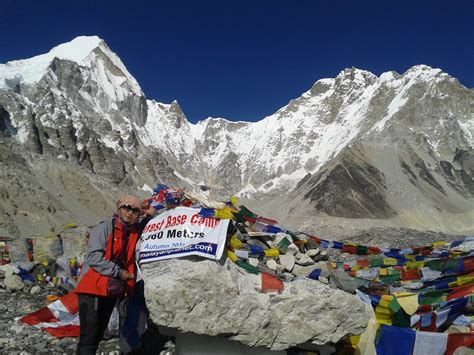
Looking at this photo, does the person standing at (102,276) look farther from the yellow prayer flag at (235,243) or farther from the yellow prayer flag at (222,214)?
the yellow prayer flag at (235,243)

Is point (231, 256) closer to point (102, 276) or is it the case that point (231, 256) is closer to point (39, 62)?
point (102, 276)

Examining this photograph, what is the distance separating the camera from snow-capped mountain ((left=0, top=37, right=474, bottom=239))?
82087 mm

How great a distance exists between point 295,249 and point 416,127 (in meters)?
120

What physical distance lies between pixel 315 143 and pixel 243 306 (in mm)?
179469

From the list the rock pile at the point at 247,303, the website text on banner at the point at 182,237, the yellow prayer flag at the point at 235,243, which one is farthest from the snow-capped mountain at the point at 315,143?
the rock pile at the point at 247,303

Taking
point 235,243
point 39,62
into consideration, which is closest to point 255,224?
point 235,243

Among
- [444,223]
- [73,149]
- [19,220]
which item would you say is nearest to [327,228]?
[444,223]

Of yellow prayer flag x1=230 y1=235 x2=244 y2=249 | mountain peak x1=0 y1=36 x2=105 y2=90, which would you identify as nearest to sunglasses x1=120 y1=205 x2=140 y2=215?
yellow prayer flag x1=230 y1=235 x2=244 y2=249

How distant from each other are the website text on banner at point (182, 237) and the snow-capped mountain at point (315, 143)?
4859 centimetres

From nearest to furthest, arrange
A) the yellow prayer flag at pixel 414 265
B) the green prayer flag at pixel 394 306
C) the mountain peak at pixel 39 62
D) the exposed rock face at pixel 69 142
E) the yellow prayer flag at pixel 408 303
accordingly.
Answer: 1. the green prayer flag at pixel 394 306
2. the yellow prayer flag at pixel 408 303
3. the yellow prayer flag at pixel 414 265
4. the exposed rock face at pixel 69 142
5. the mountain peak at pixel 39 62

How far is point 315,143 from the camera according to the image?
595 ft

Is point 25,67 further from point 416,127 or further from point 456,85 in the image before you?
point 456,85

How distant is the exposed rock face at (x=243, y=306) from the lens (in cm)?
557

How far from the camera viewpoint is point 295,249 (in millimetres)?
7379
